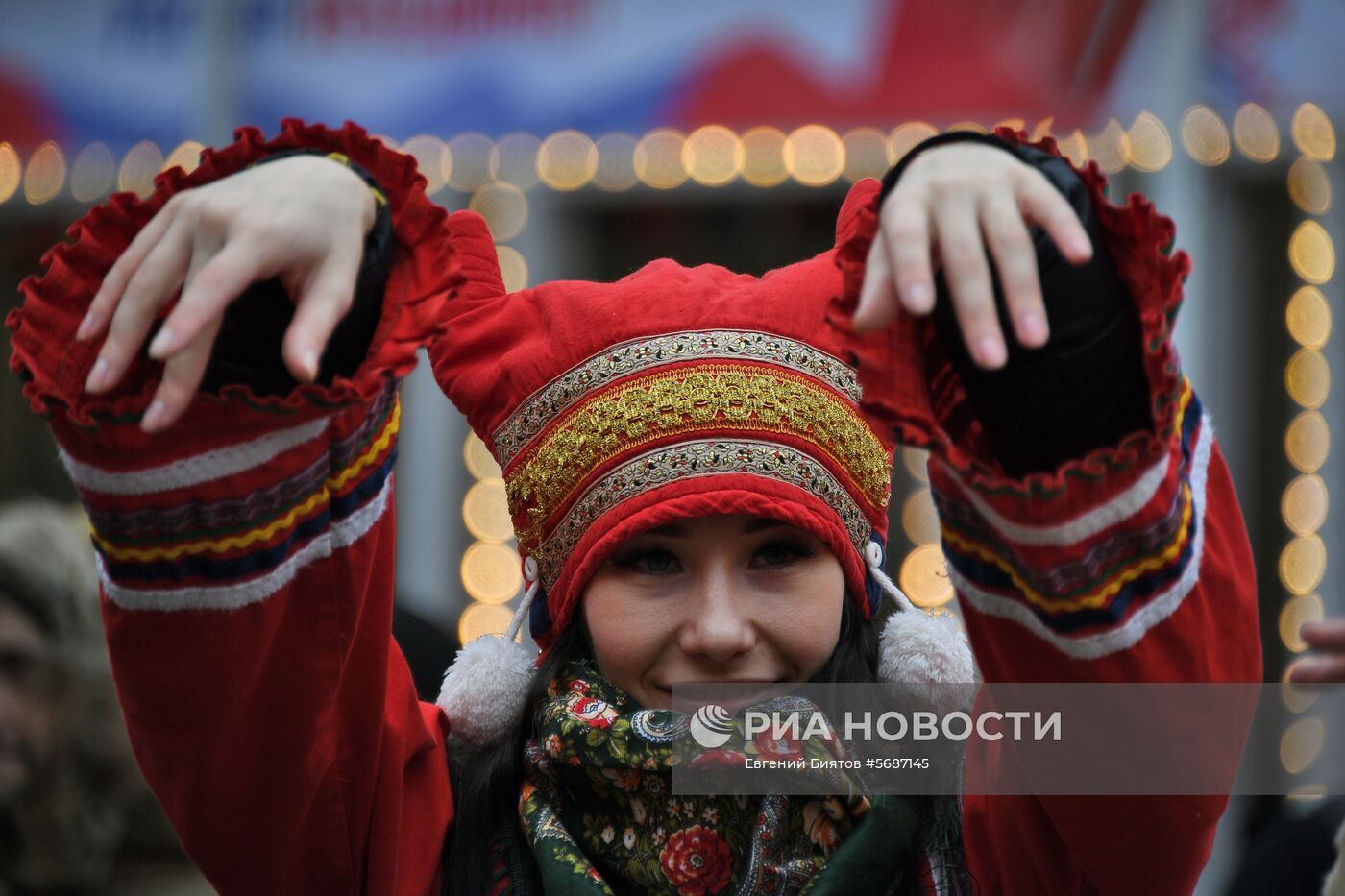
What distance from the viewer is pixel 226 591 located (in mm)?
1463

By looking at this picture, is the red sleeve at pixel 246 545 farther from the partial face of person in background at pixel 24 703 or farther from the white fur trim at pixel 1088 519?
the partial face of person in background at pixel 24 703

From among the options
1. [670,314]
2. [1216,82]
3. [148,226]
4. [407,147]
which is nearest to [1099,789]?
[670,314]

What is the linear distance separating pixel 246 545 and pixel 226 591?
4 cm

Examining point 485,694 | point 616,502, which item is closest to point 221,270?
point 616,502

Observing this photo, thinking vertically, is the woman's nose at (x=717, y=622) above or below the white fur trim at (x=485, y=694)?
above

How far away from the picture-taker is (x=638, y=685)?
1.85 m

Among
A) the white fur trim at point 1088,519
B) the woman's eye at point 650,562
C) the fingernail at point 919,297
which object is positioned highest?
the fingernail at point 919,297

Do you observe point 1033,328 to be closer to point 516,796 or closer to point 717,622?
point 717,622

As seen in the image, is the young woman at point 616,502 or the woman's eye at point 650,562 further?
the woman's eye at point 650,562

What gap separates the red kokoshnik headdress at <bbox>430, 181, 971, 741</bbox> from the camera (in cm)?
181

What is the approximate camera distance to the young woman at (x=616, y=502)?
1.35 m

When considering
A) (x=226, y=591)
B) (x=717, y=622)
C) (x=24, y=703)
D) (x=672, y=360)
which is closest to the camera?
(x=226, y=591)

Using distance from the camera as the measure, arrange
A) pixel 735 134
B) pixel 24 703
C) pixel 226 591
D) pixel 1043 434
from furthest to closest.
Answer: pixel 735 134, pixel 24 703, pixel 226 591, pixel 1043 434

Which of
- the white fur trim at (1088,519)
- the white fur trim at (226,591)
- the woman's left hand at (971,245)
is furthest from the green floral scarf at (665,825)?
the woman's left hand at (971,245)
